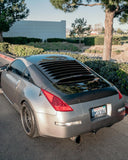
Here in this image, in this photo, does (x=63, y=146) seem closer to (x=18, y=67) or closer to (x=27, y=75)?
(x=27, y=75)

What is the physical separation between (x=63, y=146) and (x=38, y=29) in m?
41.8

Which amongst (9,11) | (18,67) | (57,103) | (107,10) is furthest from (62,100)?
(9,11)

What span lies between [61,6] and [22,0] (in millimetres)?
18952

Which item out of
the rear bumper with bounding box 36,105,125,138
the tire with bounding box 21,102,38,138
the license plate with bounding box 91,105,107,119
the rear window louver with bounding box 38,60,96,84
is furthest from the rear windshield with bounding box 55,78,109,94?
the tire with bounding box 21,102,38,138

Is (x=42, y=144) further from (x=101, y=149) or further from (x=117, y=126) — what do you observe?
(x=117, y=126)

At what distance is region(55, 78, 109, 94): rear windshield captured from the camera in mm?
3002

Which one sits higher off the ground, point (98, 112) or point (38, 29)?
point (38, 29)

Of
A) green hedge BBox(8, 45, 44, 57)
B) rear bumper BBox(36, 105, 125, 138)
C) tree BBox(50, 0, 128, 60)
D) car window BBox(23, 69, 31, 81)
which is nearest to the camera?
rear bumper BBox(36, 105, 125, 138)

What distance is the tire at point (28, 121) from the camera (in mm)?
3111

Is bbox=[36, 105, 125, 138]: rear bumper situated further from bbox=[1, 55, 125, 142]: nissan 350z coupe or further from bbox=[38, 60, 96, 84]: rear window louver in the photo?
bbox=[38, 60, 96, 84]: rear window louver

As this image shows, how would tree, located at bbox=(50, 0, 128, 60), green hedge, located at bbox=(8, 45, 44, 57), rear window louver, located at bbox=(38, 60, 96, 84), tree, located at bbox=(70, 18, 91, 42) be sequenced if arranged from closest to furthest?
rear window louver, located at bbox=(38, 60, 96, 84), tree, located at bbox=(50, 0, 128, 60), green hedge, located at bbox=(8, 45, 44, 57), tree, located at bbox=(70, 18, 91, 42)

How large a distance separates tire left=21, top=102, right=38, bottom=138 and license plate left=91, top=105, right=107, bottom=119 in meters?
1.08

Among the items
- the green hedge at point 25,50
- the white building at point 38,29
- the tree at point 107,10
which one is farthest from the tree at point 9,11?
the tree at point 107,10

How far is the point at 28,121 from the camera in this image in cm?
351
